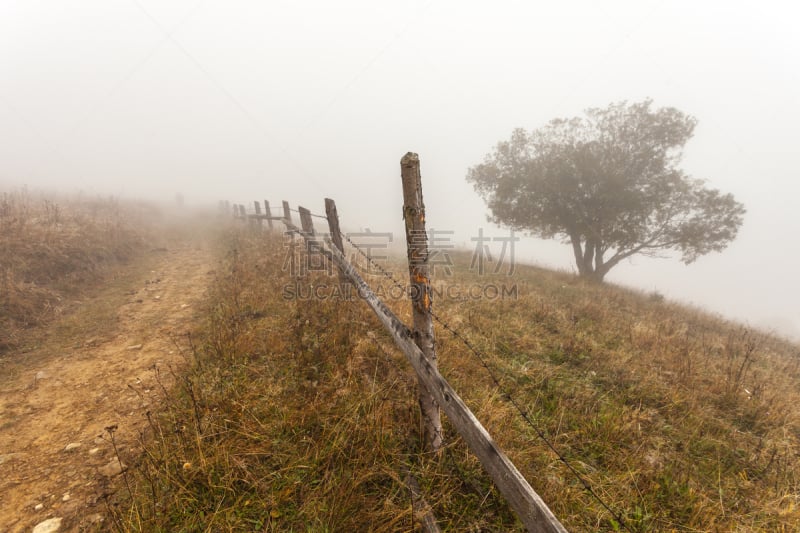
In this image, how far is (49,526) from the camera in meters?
2.46

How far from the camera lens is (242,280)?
7.01 meters

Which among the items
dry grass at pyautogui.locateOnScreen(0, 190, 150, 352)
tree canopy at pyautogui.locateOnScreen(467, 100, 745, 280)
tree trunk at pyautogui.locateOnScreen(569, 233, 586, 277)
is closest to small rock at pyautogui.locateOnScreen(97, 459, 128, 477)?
dry grass at pyautogui.locateOnScreen(0, 190, 150, 352)

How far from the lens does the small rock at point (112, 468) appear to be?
2.89 meters

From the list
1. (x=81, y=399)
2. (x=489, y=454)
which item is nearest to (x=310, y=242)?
(x=81, y=399)

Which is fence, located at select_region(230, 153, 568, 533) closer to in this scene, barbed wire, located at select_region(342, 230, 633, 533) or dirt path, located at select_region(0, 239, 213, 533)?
barbed wire, located at select_region(342, 230, 633, 533)

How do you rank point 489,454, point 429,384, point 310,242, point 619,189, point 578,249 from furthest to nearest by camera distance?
point 578,249, point 619,189, point 310,242, point 429,384, point 489,454

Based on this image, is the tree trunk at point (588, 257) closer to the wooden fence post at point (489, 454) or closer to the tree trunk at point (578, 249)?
the tree trunk at point (578, 249)

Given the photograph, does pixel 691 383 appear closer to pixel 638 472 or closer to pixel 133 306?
pixel 638 472

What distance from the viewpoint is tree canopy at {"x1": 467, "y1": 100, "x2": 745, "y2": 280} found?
1413 cm

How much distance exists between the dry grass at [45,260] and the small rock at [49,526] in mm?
4436

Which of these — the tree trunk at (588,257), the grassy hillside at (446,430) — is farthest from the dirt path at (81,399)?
the tree trunk at (588,257)

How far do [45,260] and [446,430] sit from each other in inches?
380

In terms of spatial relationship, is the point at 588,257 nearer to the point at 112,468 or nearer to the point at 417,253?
the point at 417,253

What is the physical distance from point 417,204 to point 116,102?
14785 centimetres
